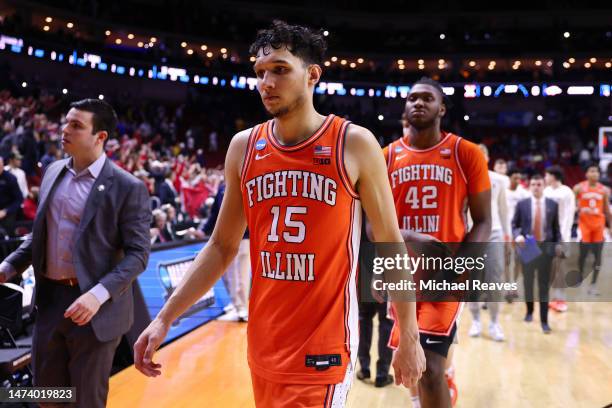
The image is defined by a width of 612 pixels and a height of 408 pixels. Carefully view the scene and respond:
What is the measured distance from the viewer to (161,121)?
22.9m

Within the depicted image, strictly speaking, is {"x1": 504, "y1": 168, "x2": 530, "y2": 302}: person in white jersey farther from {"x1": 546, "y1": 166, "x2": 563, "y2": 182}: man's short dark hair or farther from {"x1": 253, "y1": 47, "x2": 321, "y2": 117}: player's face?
{"x1": 253, "y1": 47, "x2": 321, "y2": 117}: player's face

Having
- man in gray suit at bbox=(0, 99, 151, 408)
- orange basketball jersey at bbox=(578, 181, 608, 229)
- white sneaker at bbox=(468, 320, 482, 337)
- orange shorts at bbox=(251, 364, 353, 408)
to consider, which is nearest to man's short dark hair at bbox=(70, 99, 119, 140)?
→ man in gray suit at bbox=(0, 99, 151, 408)

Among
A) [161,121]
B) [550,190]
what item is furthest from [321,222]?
[161,121]

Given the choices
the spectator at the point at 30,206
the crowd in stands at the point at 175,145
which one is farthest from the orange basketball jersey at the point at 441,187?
the spectator at the point at 30,206

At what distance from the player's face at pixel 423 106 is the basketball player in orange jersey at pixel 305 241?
162cm

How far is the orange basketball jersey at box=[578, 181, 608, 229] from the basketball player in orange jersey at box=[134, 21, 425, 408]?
28.5 ft

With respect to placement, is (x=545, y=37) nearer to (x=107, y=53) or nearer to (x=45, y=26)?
(x=107, y=53)

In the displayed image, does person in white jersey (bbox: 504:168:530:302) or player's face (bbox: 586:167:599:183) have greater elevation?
player's face (bbox: 586:167:599:183)

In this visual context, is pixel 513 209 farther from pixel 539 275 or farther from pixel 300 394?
pixel 300 394

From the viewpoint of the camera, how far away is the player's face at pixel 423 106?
3768 mm

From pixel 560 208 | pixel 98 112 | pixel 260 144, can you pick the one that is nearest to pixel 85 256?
pixel 98 112

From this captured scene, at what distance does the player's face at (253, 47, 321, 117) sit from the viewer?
2.15 meters

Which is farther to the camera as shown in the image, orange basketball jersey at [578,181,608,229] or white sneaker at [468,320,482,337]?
orange basketball jersey at [578,181,608,229]

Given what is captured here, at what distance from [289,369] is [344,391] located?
0.74ft
